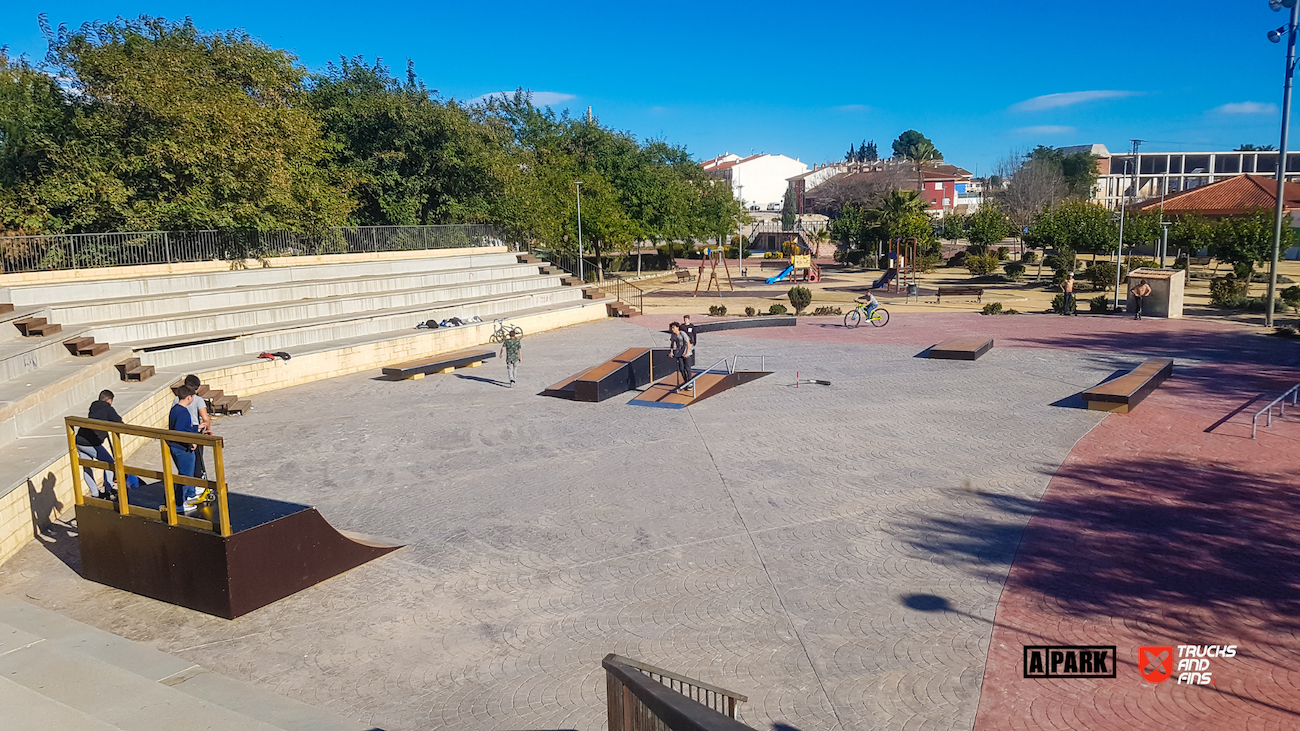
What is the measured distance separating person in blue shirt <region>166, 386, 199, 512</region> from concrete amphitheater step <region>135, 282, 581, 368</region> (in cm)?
892

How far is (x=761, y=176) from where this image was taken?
155750 millimetres

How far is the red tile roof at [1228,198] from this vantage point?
217ft

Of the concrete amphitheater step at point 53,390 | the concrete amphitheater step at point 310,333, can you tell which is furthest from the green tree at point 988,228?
the concrete amphitheater step at point 53,390

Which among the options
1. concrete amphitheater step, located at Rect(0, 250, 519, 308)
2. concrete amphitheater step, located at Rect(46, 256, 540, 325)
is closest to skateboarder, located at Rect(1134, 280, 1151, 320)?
concrete amphitheater step, located at Rect(46, 256, 540, 325)

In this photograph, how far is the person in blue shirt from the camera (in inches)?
364

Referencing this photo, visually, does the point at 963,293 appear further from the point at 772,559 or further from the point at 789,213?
the point at 789,213

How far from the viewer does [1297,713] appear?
6312 mm

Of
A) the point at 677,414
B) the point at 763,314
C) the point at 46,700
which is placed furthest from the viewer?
the point at 763,314

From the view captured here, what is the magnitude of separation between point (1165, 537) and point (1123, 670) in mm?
3563

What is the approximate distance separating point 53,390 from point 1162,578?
15.9 metres

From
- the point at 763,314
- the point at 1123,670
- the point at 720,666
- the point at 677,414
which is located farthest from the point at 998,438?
the point at 763,314

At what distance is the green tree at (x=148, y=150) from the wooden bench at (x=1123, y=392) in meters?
22.7

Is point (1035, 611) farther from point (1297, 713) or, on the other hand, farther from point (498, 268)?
point (498, 268)

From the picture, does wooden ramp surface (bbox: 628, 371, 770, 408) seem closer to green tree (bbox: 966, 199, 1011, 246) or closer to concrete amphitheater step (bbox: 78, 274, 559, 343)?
concrete amphitheater step (bbox: 78, 274, 559, 343)
